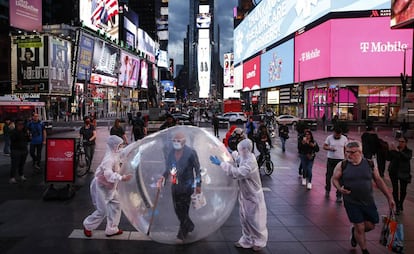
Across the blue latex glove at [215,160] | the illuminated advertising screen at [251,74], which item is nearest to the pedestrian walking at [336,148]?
the blue latex glove at [215,160]

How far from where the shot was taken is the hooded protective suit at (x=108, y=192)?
19.4ft

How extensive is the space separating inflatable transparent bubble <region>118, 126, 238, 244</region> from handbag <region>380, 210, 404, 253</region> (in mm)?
2098

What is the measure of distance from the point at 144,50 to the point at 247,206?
89038 mm

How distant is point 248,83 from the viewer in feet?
305

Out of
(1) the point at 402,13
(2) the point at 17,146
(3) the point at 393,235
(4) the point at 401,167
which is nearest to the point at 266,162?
(4) the point at 401,167

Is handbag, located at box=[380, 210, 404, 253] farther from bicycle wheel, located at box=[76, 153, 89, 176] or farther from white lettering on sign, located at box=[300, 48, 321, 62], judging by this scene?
white lettering on sign, located at box=[300, 48, 321, 62]

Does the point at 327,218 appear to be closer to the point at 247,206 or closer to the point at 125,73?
the point at 247,206

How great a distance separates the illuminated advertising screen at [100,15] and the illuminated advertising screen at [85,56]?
293 centimetres

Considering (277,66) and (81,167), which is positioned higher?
(277,66)

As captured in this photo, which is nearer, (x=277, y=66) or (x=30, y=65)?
(x=30, y=65)

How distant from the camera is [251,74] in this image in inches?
3509

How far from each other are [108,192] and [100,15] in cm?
5717

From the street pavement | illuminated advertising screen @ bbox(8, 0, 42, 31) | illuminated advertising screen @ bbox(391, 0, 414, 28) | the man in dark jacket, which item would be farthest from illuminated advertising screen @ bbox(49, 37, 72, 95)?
the street pavement

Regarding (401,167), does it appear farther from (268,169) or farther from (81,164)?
(81,164)
